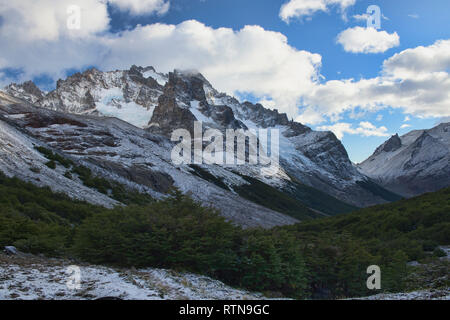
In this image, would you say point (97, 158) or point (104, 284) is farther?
point (97, 158)

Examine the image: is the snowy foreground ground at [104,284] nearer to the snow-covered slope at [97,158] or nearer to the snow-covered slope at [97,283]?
the snow-covered slope at [97,283]

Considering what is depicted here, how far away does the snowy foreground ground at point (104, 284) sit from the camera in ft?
43.5

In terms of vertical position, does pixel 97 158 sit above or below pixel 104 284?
above

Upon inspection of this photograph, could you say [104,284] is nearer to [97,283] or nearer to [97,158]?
[97,283]

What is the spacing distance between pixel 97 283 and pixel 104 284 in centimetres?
38

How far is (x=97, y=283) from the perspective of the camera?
49.2ft

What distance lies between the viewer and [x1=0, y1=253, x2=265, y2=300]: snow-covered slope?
13.2 metres

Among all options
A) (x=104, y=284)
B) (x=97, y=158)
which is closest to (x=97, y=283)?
(x=104, y=284)

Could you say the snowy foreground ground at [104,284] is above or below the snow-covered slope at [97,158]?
below

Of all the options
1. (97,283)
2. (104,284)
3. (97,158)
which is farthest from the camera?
(97,158)

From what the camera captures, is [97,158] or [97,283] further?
[97,158]

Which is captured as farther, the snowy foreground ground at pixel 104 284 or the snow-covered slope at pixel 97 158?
the snow-covered slope at pixel 97 158

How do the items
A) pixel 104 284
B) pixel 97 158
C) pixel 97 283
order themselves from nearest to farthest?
pixel 104 284 < pixel 97 283 < pixel 97 158

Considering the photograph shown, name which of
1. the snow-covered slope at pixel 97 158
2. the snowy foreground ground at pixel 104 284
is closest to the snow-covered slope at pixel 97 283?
the snowy foreground ground at pixel 104 284
